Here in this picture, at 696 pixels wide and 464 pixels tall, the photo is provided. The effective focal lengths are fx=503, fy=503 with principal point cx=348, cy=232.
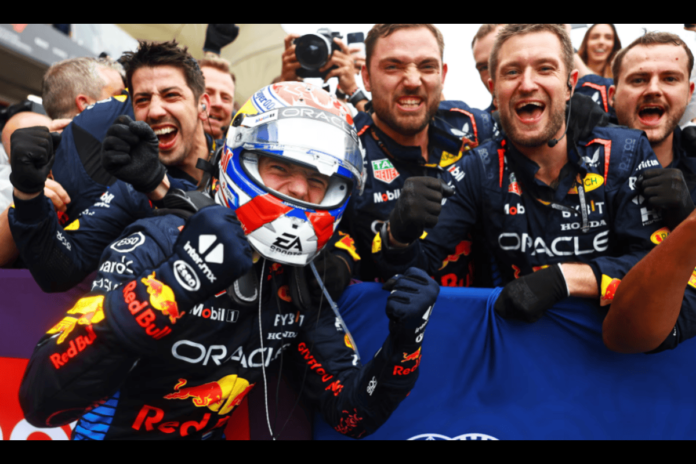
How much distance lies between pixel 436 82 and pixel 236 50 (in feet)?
18.6

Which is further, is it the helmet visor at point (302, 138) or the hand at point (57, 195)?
the hand at point (57, 195)

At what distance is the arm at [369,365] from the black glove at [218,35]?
12.6ft

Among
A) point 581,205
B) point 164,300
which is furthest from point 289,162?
point 581,205

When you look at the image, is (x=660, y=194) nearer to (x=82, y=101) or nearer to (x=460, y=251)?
(x=460, y=251)

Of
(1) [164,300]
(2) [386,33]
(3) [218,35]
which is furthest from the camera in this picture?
(3) [218,35]

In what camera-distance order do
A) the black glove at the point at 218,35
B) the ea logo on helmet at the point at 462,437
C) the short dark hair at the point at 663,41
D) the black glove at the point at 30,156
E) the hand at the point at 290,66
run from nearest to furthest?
1. the black glove at the point at 30,156
2. the ea logo on helmet at the point at 462,437
3. the short dark hair at the point at 663,41
4. the hand at the point at 290,66
5. the black glove at the point at 218,35

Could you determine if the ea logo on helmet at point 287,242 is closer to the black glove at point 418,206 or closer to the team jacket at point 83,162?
the black glove at point 418,206

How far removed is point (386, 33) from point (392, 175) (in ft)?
3.15

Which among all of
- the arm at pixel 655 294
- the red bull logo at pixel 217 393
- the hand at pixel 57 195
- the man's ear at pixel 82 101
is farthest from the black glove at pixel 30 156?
the arm at pixel 655 294

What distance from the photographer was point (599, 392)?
2.15 m

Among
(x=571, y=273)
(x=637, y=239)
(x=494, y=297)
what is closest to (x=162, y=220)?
(x=494, y=297)

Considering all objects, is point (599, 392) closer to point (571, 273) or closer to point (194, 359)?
point (571, 273)

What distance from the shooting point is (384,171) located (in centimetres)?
321

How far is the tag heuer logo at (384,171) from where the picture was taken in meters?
3.19
